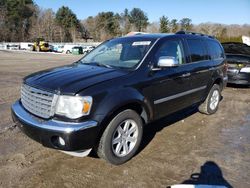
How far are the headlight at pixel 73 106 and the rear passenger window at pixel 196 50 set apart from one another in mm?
2777

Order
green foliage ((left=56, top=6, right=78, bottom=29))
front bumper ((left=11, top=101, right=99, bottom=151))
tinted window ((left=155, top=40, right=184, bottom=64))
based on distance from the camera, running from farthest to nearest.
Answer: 1. green foliage ((left=56, top=6, right=78, bottom=29))
2. tinted window ((left=155, top=40, right=184, bottom=64))
3. front bumper ((left=11, top=101, right=99, bottom=151))

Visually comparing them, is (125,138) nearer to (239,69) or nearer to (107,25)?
(239,69)

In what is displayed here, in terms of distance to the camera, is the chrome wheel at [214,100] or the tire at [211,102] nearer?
the tire at [211,102]

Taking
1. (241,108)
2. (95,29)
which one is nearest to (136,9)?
(95,29)

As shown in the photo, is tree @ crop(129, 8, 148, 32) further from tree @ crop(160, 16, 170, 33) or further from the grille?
the grille

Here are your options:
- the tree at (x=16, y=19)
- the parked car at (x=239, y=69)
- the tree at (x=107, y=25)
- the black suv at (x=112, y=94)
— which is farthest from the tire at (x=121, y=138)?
the tree at (x=107, y=25)

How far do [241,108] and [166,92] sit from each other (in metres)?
3.82

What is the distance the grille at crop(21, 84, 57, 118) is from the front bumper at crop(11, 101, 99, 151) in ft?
0.37

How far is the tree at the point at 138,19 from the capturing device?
98706 millimetres

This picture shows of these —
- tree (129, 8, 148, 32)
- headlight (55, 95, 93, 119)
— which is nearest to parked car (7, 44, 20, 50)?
tree (129, 8, 148, 32)

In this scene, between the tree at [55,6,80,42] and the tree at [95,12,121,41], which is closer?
the tree at [55,6,80,42]

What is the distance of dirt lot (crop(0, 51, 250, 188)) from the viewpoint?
3619 millimetres

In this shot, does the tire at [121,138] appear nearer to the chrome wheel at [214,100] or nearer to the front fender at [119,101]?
the front fender at [119,101]

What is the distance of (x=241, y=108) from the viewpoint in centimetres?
761
